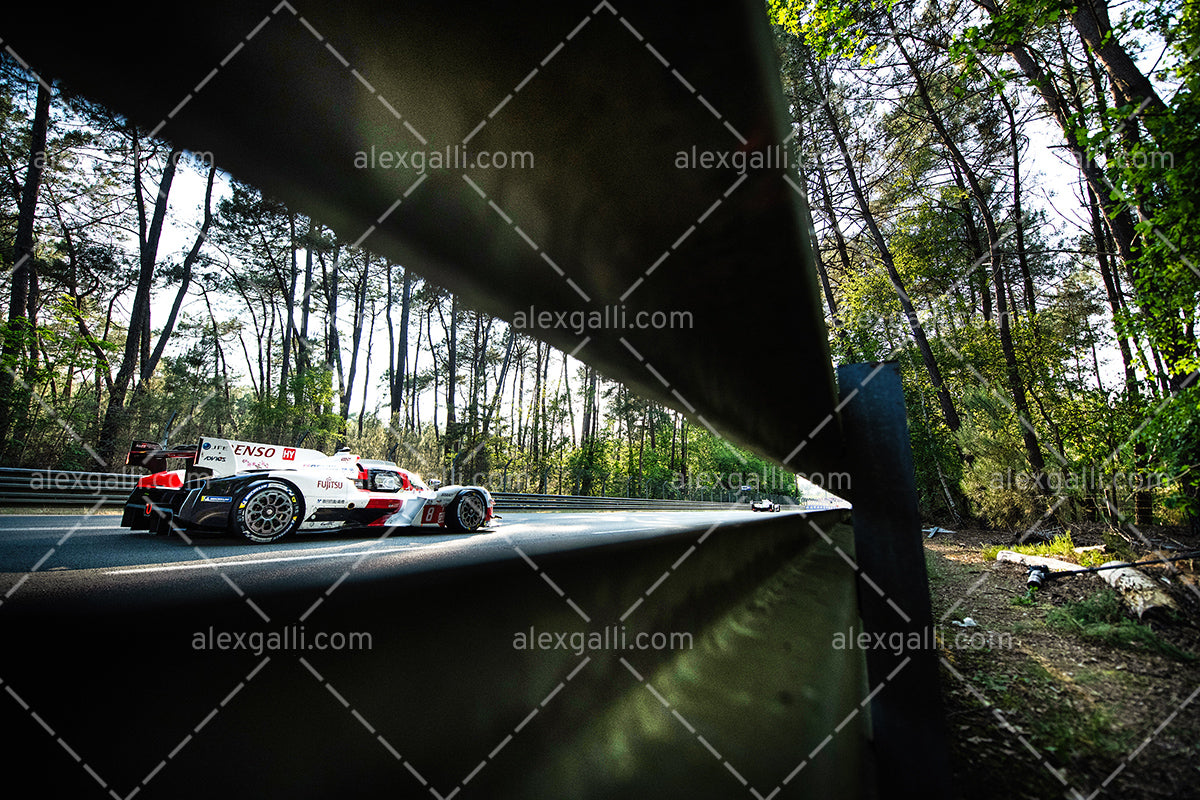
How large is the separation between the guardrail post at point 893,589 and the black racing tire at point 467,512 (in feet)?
15.9

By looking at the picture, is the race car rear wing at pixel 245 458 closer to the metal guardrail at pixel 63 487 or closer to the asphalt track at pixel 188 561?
the asphalt track at pixel 188 561

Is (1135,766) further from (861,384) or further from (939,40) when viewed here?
(939,40)

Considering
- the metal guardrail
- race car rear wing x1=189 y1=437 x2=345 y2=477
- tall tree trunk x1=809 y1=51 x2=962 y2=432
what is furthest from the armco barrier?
tall tree trunk x1=809 y1=51 x2=962 y2=432

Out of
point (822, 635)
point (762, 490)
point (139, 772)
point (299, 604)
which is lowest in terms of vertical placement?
point (762, 490)

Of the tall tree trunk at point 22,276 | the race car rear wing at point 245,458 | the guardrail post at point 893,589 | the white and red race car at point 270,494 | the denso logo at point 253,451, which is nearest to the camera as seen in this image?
the guardrail post at point 893,589

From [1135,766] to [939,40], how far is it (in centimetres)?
1384

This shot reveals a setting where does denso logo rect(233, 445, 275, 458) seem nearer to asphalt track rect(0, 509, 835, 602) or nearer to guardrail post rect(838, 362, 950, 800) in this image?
asphalt track rect(0, 509, 835, 602)

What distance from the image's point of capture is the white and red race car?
456 centimetres

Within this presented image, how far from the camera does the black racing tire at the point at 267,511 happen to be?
15.0 ft

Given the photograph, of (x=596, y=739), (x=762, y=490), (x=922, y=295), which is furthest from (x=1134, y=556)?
(x=762, y=490)

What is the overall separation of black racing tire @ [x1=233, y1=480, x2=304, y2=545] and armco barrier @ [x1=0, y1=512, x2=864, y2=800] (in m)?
2.51

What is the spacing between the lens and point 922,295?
15.4 m

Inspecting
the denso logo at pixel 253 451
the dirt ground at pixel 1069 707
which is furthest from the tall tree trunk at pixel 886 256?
the denso logo at pixel 253 451

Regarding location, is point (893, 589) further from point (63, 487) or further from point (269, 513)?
point (63, 487)
